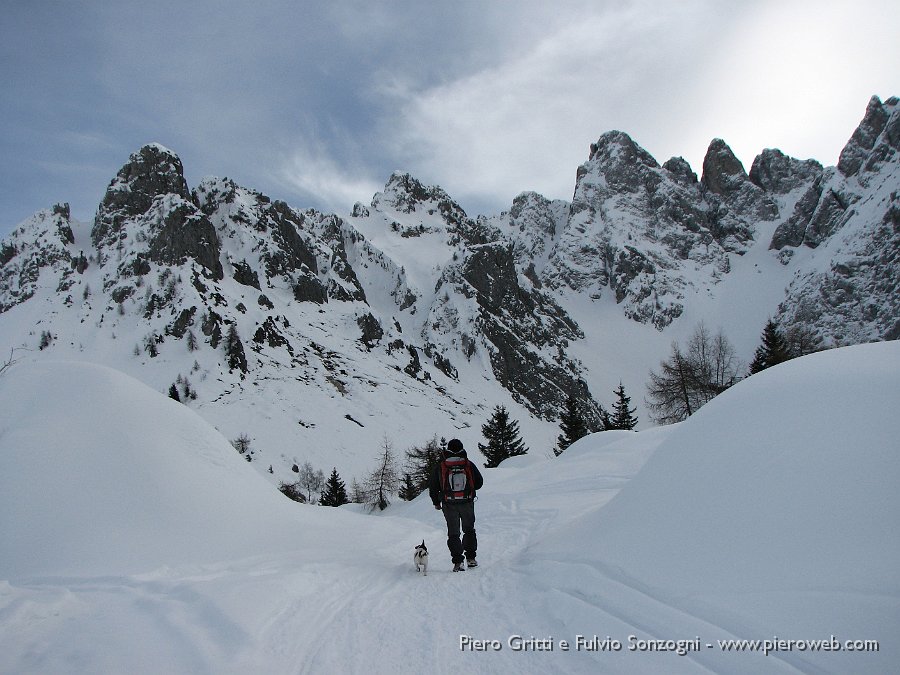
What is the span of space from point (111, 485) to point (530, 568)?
5804mm

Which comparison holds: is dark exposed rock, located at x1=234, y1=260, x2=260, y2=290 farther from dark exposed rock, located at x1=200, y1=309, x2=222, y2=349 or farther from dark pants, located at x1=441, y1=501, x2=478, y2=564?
dark pants, located at x1=441, y1=501, x2=478, y2=564

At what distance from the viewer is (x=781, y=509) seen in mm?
3137

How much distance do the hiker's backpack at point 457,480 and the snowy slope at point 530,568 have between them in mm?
963

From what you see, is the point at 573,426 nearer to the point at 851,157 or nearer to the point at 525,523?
the point at 525,523

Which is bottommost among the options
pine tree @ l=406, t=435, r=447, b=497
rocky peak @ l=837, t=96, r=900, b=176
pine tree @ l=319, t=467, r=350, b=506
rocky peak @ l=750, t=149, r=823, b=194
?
pine tree @ l=319, t=467, r=350, b=506

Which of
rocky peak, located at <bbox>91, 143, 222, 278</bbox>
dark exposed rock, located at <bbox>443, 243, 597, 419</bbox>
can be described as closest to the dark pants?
rocky peak, located at <bbox>91, 143, 222, 278</bbox>

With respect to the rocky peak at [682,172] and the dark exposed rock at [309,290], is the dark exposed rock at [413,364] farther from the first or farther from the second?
the rocky peak at [682,172]

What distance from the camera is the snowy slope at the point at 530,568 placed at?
8.73 feet

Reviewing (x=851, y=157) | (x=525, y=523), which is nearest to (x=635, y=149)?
(x=851, y=157)

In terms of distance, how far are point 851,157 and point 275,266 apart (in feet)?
450

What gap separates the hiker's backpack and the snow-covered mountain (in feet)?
128

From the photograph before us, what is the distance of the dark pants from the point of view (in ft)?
19.8

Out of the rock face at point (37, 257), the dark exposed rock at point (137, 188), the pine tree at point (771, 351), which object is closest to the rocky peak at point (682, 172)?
the pine tree at point (771, 351)

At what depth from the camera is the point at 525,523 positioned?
891 cm
